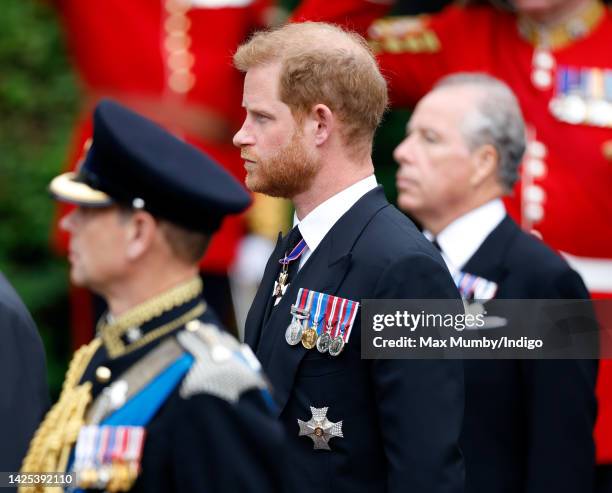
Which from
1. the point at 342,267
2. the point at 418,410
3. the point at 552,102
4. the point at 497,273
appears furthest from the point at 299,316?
the point at 552,102

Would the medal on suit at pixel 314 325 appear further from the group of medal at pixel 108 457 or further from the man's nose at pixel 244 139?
the group of medal at pixel 108 457

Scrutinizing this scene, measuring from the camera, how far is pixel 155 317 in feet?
9.37

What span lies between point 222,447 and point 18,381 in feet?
2.48

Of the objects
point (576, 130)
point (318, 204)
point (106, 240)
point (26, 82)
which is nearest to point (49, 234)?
point (26, 82)

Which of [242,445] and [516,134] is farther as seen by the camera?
[516,134]

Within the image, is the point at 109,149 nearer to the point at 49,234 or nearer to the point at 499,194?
the point at 499,194

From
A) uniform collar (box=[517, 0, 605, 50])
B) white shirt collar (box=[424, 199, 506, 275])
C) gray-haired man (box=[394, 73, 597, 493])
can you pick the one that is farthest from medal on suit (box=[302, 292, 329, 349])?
uniform collar (box=[517, 0, 605, 50])

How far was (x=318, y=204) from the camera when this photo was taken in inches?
136

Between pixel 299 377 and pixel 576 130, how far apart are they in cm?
206

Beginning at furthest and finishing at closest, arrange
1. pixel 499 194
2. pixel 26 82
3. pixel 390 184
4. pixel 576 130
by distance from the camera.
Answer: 1. pixel 26 82
2. pixel 390 184
3. pixel 576 130
4. pixel 499 194

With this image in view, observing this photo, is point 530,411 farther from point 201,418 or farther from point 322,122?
point 201,418

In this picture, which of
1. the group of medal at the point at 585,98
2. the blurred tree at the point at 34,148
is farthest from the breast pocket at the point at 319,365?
the blurred tree at the point at 34,148

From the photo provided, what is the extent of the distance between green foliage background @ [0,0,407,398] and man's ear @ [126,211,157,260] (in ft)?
10.4

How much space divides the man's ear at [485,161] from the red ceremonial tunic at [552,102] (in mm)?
562
